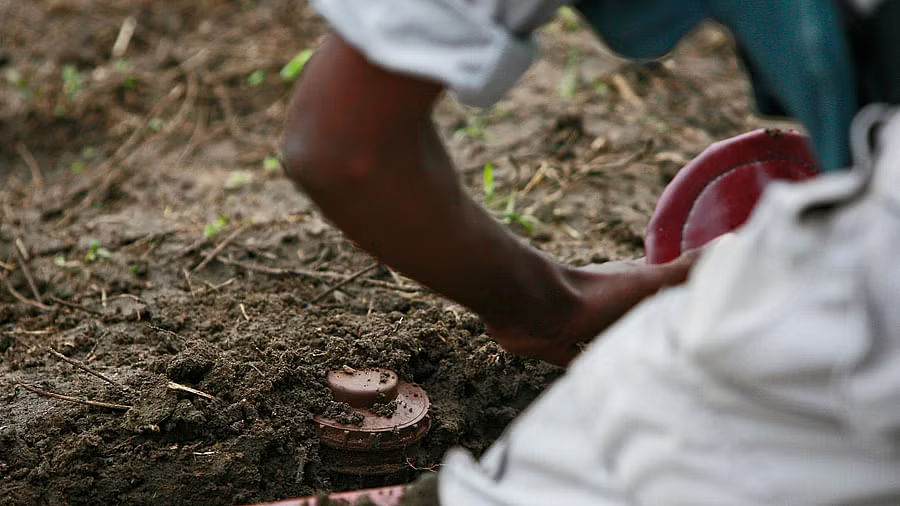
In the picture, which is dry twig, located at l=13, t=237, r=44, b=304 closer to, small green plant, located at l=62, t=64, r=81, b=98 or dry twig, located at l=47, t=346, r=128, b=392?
dry twig, located at l=47, t=346, r=128, b=392

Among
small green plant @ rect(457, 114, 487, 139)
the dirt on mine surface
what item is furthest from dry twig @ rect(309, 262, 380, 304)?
small green plant @ rect(457, 114, 487, 139)

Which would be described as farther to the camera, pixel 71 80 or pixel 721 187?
pixel 71 80

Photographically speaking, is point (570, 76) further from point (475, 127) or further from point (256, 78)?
point (256, 78)

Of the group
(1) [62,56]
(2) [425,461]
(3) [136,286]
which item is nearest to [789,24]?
A: (2) [425,461]

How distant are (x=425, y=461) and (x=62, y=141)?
2341mm

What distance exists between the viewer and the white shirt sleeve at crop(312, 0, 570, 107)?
115 cm

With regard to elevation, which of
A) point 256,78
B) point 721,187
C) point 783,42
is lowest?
point 256,78

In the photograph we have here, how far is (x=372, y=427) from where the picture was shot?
1.97 m

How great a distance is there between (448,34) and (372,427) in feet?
3.32

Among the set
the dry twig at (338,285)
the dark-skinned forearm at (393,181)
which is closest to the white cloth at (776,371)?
the dark-skinned forearm at (393,181)

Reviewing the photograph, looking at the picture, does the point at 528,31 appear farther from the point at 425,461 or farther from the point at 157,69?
the point at 157,69

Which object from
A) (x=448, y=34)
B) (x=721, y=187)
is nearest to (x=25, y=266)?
(x=721, y=187)

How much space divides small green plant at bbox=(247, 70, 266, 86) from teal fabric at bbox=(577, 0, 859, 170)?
2730mm

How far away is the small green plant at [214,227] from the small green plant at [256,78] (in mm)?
1121
